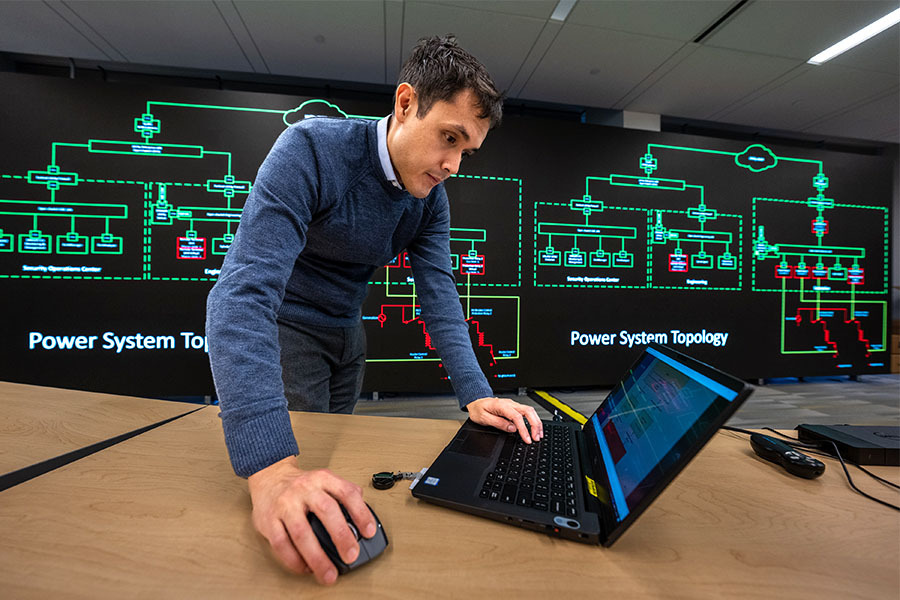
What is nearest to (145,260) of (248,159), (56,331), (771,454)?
(56,331)

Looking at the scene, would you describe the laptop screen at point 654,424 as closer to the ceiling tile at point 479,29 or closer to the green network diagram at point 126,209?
the ceiling tile at point 479,29

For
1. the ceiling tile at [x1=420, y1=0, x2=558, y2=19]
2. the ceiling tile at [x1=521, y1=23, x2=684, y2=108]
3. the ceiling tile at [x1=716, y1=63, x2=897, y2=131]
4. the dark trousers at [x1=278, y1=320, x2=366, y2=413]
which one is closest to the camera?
the dark trousers at [x1=278, y1=320, x2=366, y2=413]

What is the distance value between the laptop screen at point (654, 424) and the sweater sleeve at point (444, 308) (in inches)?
10.5

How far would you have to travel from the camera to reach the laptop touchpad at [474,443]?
25.0 inches

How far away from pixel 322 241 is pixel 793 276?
4229 mm

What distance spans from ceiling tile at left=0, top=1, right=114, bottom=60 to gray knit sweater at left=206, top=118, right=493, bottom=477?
9.85 feet

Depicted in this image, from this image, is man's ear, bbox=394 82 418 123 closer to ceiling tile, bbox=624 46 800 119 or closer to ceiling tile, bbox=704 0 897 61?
ceiling tile, bbox=704 0 897 61

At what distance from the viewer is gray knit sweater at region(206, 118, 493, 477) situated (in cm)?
53

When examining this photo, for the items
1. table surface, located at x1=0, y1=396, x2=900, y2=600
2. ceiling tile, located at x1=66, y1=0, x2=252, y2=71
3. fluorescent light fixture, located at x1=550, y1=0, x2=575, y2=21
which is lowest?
table surface, located at x1=0, y1=396, x2=900, y2=600

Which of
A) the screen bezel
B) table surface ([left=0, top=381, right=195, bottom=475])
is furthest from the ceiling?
the screen bezel

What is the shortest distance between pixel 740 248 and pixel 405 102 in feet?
12.0

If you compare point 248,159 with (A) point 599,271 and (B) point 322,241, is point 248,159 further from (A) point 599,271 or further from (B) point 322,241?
(A) point 599,271

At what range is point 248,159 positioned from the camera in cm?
272

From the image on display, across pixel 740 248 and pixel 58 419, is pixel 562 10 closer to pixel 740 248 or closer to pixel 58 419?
pixel 740 248
